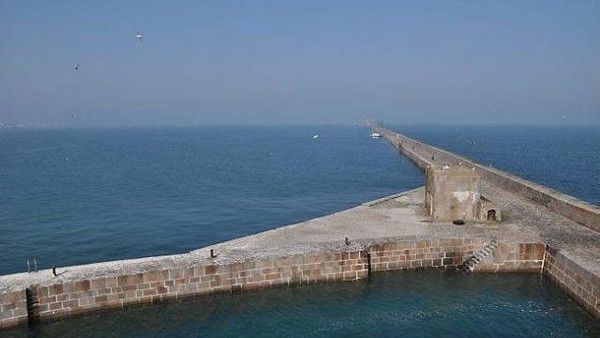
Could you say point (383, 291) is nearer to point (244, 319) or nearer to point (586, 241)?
point (244, 319)

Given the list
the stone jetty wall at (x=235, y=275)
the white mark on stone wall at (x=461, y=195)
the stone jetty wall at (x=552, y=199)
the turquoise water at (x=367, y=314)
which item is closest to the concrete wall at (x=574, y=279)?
the turquoise water at (x=367, y=314)

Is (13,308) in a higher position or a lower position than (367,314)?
higher

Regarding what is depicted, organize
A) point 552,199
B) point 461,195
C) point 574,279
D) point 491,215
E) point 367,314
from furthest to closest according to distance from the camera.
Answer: point 552,199, point 461,195, point 491,215, point 574,279, point 367,314

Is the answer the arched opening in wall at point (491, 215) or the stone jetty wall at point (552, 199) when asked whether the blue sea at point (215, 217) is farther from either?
the stone jetty wall at point (552, 199)

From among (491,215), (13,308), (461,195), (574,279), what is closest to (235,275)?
(13,308)

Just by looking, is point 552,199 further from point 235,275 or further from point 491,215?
point 235,275

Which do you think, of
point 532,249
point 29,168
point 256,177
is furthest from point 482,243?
point 29,168

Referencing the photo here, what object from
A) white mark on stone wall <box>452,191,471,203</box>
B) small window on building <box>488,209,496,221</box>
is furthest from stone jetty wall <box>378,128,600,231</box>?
white mark on stone wall <box>452,191,471,203</box>

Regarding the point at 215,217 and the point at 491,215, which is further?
the point at 215,217
